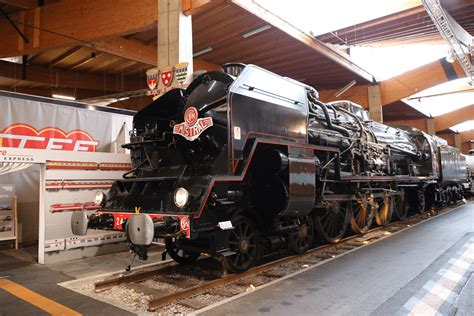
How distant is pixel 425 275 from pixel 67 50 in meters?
11.5

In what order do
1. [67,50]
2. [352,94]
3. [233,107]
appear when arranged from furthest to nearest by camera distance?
[352,94], [67,50], [233,107]

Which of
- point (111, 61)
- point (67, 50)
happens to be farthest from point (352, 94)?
point (67, 50)

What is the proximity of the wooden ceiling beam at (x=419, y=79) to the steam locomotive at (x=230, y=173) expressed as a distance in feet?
35.6

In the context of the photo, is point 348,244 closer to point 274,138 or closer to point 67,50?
point 274,138

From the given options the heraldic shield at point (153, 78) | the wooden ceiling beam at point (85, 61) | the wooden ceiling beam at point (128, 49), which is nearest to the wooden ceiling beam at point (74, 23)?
the wooden ceiling beam at point (128, 49)

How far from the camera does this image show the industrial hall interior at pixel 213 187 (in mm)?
4098

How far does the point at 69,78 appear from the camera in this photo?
44.2ft

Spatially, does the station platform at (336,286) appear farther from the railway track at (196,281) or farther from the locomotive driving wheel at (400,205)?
the locomotive driving wheel at (400,205)

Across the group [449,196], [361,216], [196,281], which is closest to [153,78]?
[196,281]

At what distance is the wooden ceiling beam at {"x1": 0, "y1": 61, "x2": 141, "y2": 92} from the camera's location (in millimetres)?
12547

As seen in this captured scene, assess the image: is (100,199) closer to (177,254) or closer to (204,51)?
(177,254)

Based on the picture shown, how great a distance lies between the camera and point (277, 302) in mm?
3820

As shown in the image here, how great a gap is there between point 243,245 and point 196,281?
77 cm

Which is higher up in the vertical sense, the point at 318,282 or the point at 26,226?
the point at 26,226
